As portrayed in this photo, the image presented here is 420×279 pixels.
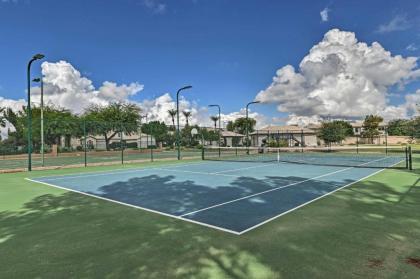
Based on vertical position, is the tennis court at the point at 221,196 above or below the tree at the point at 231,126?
below

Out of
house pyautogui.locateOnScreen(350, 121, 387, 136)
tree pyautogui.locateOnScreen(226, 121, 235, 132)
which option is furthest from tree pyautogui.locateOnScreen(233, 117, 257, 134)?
house pyautogui.locateOnScreen(350, 121, 387, 136)

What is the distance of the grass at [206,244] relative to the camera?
356 centimetres

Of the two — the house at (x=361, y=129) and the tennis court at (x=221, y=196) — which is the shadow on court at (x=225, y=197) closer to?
the tennis court at (x=221, y=196)

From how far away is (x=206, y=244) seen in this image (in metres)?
4.44

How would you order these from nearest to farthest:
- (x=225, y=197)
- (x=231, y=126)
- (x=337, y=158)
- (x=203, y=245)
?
(x=203, y=245) < (x=225, y=197) < (x=337, y=158) < (x=231, y=126)

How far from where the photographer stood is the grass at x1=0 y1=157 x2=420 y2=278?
11.7 feet

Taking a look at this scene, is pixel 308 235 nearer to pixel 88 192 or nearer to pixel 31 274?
pixel 31 274

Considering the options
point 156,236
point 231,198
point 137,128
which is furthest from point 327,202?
point 137,128

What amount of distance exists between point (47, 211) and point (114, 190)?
2.87 metres

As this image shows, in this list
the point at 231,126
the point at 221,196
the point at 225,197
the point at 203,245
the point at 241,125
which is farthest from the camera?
the point at 231,126

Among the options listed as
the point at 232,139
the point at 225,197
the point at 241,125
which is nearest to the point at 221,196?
the point at 225,197

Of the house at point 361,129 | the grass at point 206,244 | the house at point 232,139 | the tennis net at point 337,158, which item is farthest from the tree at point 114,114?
the grass at point 206,244

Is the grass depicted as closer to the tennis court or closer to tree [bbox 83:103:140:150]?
the tennis court

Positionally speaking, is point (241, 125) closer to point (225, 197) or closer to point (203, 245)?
point (225, 197)
